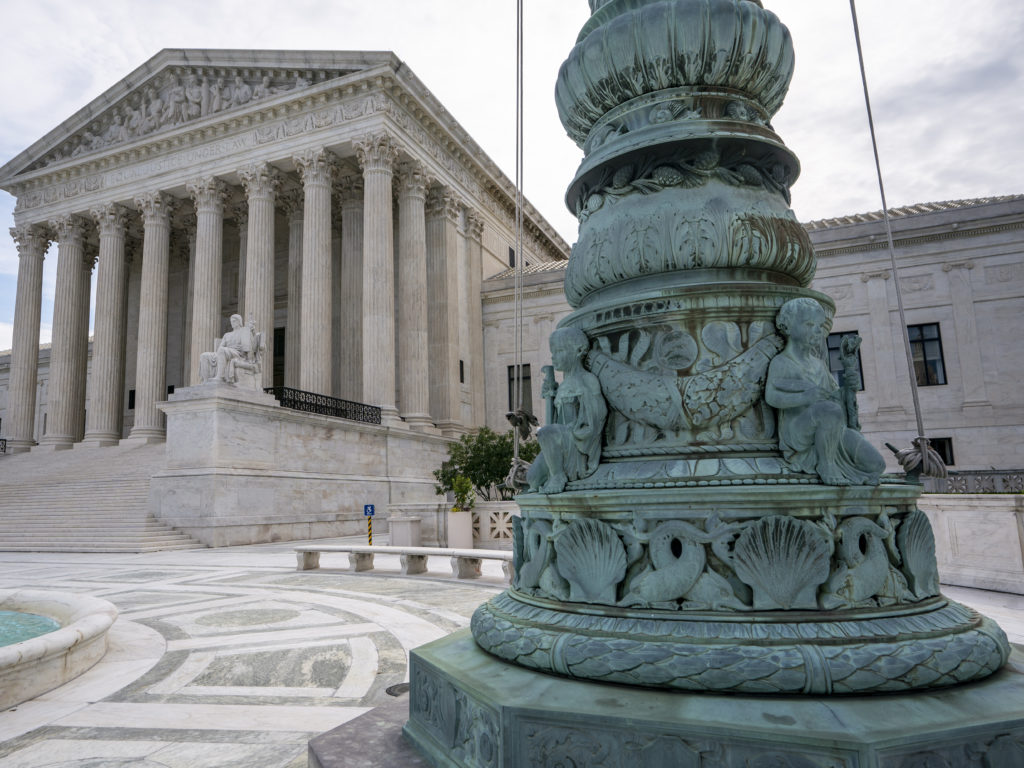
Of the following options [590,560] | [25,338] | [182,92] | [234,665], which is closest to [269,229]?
[182,92]

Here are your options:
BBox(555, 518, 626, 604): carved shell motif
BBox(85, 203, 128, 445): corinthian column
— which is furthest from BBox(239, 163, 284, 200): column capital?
BBox(555, 518, 626, 604): carved shell motif

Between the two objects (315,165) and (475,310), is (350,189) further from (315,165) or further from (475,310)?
(475,310)

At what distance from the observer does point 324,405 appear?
26578 mm

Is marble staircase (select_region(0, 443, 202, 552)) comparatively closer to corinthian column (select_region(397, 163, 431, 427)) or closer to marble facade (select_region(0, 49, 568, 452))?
marble facade (select_region(0, 49, 568, 452))

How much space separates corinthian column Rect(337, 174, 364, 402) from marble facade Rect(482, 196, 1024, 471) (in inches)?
838

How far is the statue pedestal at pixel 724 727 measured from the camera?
2037 millimetres

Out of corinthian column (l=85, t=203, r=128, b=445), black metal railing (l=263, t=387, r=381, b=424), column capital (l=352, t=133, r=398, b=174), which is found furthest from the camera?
corinthian column (l=85, t=203, r=128, b=445)

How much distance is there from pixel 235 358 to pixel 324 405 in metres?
4.85

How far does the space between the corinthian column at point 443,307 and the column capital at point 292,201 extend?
6720mm

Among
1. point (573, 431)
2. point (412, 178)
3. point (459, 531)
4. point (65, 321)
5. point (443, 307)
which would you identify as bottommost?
point (459, 531)

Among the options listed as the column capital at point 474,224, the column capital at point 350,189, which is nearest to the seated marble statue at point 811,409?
the column capital at point 350,189

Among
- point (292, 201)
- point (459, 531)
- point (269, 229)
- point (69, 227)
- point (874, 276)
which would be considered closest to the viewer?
point (459, 531)

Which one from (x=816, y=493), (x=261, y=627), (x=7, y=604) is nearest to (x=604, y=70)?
(x=816, y=493)

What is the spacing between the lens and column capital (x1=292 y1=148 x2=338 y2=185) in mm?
30203
